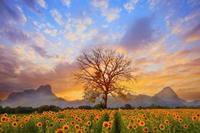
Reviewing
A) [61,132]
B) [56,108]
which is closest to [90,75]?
[56,108]

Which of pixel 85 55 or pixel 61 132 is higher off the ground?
pixel 85 55

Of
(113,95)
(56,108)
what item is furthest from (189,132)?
(113,95)

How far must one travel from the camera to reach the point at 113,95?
54.9 m

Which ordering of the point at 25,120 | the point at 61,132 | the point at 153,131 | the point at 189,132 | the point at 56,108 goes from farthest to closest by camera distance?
the point at 56,108, the point at 25,120, the point at 189,132, the point at 153,131, the point at 61,132

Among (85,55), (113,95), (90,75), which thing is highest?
(85,55)

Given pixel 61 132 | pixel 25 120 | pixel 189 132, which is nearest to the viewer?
pixel 61 132

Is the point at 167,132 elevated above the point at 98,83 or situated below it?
below

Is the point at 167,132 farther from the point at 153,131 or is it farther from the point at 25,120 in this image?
the point at 25,120

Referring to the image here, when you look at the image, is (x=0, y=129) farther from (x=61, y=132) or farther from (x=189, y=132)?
(x=189, y=132)

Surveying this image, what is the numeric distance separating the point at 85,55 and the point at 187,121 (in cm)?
4300

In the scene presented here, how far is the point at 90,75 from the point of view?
182 ft

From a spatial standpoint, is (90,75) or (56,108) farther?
(90,75)

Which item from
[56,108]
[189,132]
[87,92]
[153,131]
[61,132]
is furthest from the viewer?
[87,92]

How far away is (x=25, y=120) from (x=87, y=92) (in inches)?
1577
